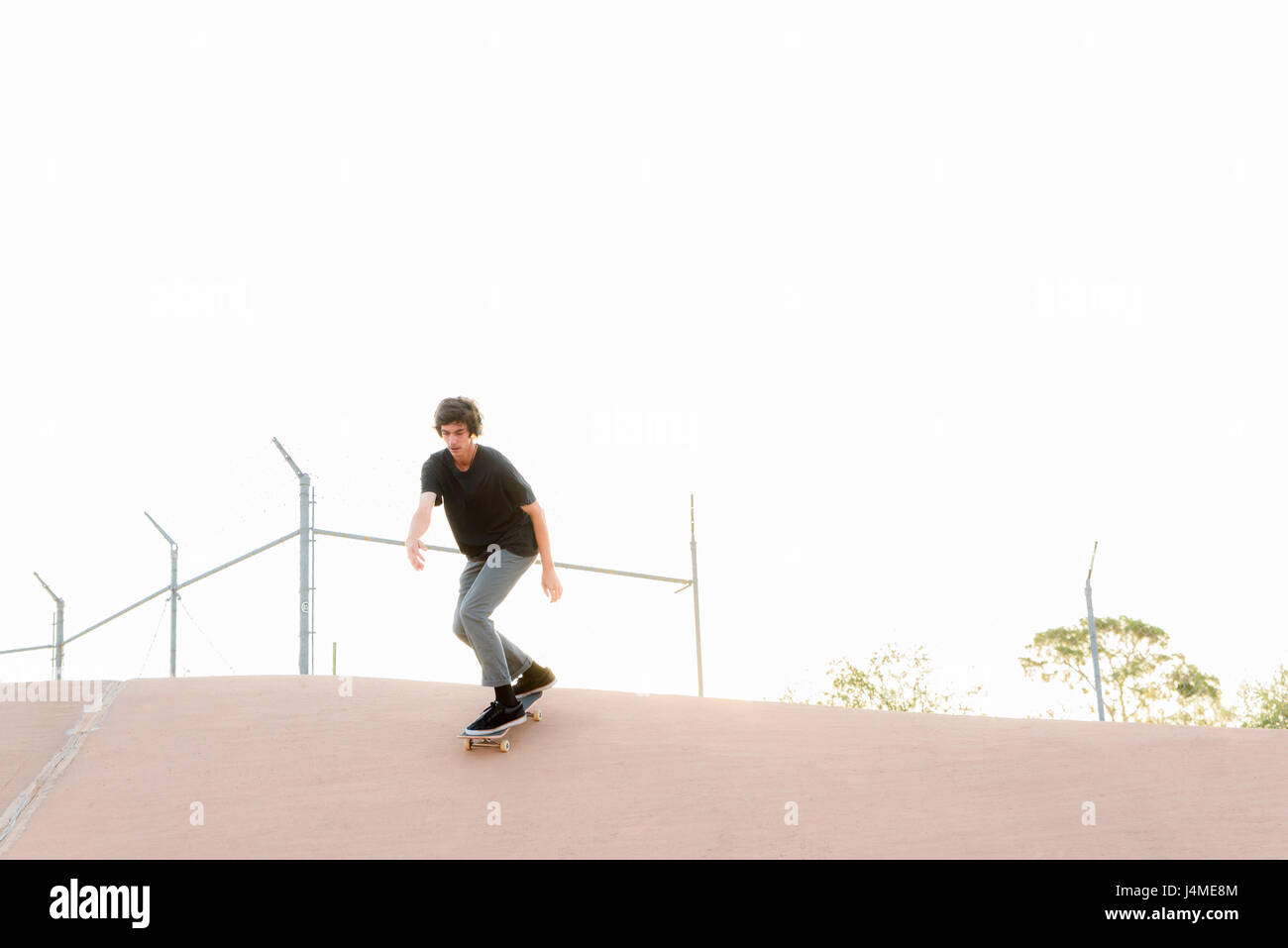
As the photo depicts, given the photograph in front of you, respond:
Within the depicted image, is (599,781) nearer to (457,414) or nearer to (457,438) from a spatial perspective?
(457,438)

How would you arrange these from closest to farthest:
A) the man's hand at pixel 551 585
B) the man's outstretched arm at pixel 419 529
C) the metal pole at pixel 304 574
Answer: the man's outstretched arm at pixel 419 529 → the man's hand at pixel 551 585 → the metal pole at pixel 304 574

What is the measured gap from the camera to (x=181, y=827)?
4895 mm

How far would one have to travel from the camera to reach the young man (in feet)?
18.3

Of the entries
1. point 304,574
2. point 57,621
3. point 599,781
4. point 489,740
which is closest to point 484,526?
point 489,740

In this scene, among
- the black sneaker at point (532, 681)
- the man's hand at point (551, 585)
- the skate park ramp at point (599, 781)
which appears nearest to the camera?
the skate park ramp at point (599, 781)

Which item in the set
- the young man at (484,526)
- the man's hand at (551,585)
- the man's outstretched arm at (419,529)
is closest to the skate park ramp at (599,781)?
the young man at (484,526)

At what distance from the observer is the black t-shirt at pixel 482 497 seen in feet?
18.5

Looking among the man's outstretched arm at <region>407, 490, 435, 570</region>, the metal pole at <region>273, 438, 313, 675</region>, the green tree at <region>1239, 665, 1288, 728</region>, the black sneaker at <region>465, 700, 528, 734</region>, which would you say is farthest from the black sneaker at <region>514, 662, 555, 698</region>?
the green tree at <region>1239, 665, 1288, 728</region>

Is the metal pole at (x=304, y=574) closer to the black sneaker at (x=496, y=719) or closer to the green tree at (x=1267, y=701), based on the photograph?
the black sneaker at (x=496, y=719)

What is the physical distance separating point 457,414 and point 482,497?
49cm

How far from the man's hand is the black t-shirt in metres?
0.18
